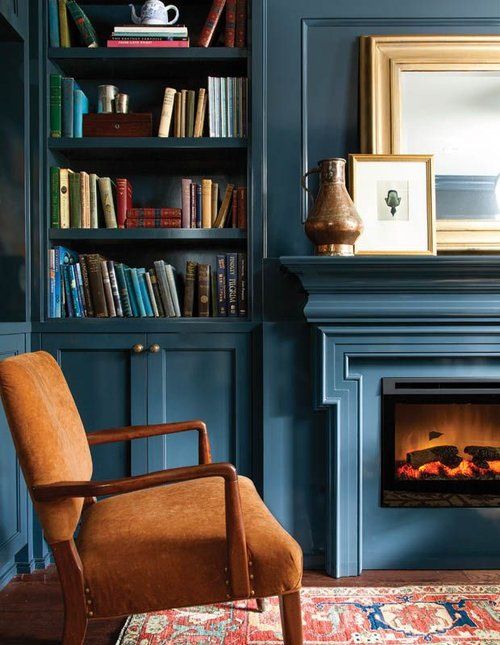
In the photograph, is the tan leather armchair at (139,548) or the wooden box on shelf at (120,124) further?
the wooden box on shelf at (120,124)

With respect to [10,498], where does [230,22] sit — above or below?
above

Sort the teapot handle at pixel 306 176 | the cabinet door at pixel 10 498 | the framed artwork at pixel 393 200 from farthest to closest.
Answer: the framed artwork at pixel 393 200 < the teapot handle at pixel 306 176 < the cabinet door at pixel 10 498

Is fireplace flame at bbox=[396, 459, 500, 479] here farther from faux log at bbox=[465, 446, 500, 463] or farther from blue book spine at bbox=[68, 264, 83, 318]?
blue book spine at bbox=[68, 264, 83, 318]

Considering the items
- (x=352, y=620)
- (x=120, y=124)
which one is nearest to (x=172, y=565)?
(x=352, y=620)

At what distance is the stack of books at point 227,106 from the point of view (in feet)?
7.75

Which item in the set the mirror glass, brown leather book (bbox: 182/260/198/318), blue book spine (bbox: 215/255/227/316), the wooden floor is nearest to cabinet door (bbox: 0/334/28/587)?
the wooden floor

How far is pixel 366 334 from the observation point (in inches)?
88.2

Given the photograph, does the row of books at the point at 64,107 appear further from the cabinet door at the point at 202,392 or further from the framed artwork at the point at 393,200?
the framed artwork at the point at 393,200

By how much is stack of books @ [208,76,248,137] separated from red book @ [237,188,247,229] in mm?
218

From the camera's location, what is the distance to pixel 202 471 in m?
1.35

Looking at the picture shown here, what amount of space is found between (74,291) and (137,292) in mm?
245

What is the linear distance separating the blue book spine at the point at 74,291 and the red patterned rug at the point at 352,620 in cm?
112

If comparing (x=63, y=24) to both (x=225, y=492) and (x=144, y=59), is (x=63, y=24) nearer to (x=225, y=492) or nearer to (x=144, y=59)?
(x=144, y=59)

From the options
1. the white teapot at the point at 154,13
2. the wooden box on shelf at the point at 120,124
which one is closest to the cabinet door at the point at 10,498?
the wooden box on shelf at the point at 120,124
